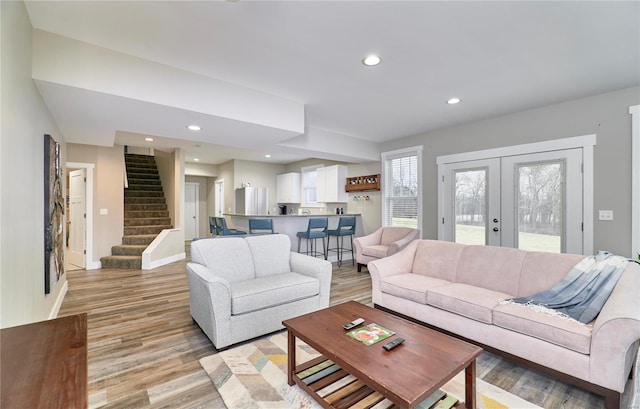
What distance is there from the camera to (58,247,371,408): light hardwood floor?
1.87 m

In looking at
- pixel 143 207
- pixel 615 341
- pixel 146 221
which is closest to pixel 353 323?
pixel 615 341

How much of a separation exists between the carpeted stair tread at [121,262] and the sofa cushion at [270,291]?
12.7ft

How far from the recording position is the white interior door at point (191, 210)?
9.84 meters

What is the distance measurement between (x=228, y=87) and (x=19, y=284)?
2.39 meters

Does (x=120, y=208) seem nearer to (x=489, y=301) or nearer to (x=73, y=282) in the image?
(x=73, y=282)

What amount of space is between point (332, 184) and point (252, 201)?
99.3 inches

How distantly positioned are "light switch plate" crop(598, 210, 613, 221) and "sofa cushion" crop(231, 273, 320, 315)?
3.53 m

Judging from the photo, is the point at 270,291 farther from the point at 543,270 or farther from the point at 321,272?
the point at 543,270

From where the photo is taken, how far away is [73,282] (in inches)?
178

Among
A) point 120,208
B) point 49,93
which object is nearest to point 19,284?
point 49,93

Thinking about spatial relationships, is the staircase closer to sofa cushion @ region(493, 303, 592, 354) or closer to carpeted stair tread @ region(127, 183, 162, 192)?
carpeted stair tread @ region(127, 183, 162, 192)

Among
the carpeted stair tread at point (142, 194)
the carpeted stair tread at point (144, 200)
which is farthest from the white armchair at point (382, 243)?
the carpeted stair tread at point (142, 194)

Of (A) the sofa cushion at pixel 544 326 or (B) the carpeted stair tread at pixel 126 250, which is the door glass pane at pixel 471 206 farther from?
(B) the carpeted stair tread at pixel 126 250

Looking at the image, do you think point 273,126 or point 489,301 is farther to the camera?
point 273,126
